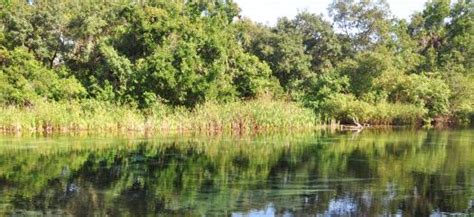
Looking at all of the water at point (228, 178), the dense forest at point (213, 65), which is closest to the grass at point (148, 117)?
the dense forest at point (213, 65)

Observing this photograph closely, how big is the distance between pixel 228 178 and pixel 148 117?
1566 cm

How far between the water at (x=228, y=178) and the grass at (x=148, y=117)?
4088 mm

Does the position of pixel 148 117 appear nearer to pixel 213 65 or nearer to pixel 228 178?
pixel 213 65

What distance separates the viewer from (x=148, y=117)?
28.2 meters

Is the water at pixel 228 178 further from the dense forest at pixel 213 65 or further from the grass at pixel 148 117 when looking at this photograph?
the dense forest at pixel 213 65

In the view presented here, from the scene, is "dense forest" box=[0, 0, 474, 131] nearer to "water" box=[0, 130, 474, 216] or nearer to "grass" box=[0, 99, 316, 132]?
"grass" box=[0, 99, 316, 132]

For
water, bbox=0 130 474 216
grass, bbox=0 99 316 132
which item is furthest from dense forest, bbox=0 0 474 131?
water, bbox=0 130 474 216

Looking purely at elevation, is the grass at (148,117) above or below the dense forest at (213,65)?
below

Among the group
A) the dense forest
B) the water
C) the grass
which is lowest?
the water

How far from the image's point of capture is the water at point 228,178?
974 centimetres

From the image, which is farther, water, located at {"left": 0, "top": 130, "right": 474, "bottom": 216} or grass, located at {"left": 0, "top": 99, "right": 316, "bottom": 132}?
grass, located at {"left": 0, "top": 99, "right": 316, "bottom": 132}

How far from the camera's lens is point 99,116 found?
1062 inches

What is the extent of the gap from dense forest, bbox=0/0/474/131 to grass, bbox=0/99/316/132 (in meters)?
0.13

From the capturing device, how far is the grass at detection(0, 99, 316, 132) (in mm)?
25595
